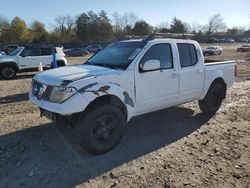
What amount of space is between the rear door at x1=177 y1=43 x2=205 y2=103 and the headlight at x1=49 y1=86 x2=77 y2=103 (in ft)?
8.59

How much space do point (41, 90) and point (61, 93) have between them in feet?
1.95

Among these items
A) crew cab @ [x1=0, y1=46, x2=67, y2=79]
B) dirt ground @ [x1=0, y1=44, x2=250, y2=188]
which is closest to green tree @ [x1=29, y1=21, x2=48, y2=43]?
crew cab @ [x1=0, y1=46, x2=67, y2=79]

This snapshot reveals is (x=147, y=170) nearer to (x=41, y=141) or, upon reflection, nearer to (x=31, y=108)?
(x=41, y=141)

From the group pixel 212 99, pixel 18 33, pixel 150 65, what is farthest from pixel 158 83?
pixel 18 33

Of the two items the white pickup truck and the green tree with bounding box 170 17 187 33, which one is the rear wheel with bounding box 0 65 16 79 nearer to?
the white pickup truck

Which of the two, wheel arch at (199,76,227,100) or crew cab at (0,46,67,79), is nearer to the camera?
wheel arch at (199,76,227,100)

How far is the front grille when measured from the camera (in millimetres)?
4754

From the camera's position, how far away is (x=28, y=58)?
626 inches

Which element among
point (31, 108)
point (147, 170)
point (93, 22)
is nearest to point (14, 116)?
point (31, 108)

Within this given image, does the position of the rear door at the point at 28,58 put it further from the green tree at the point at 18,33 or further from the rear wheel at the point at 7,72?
the green tree at the point at 18,33


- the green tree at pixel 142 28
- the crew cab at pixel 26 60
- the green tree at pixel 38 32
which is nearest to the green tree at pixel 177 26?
the green tree at pixel 142 28

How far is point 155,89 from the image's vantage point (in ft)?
18.4

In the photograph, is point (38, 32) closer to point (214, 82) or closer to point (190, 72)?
point (214, 82)

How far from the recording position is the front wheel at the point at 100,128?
462 cm
